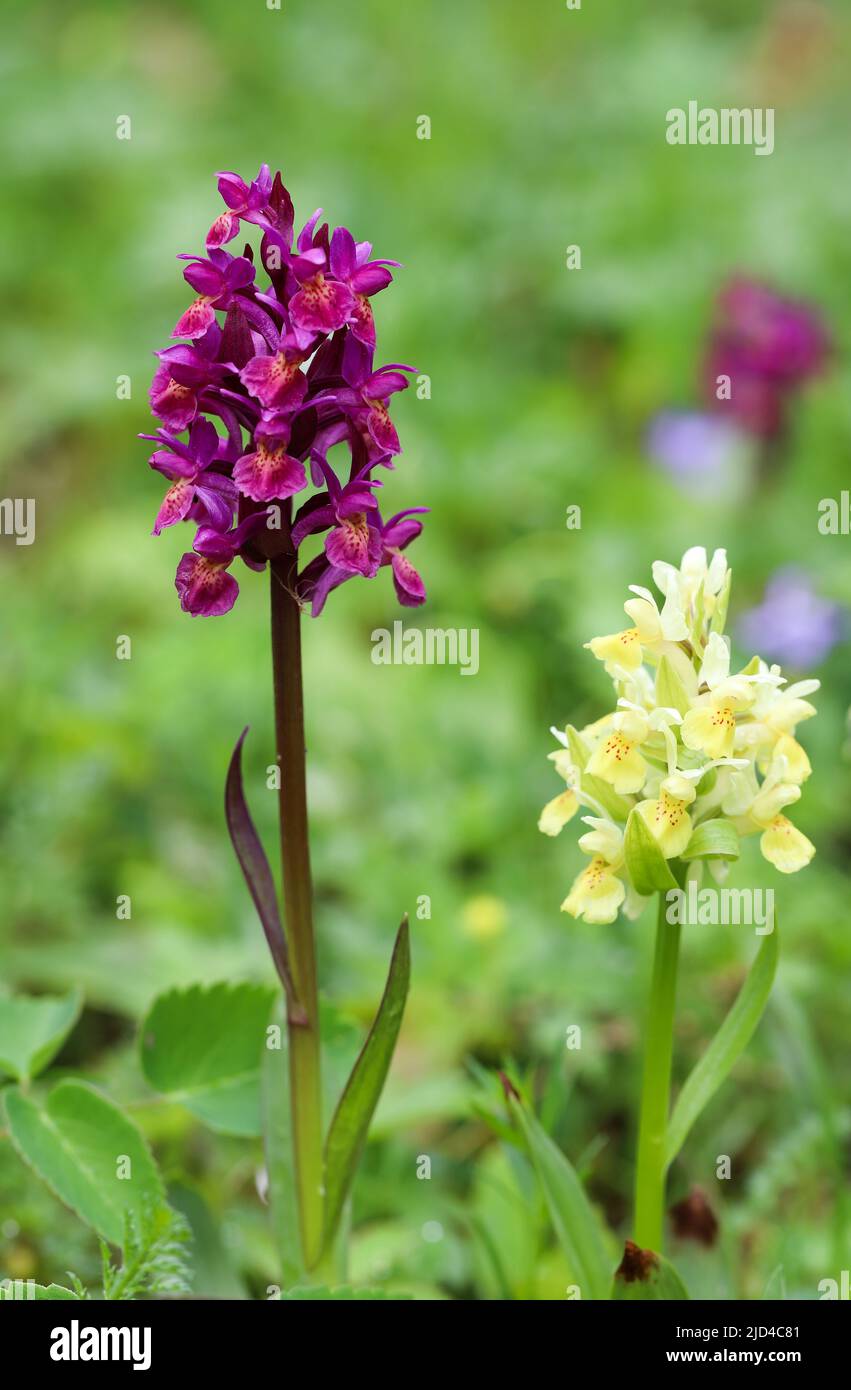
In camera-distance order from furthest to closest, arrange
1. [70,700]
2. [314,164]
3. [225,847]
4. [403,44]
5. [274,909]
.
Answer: [403,44] → [314,164] → [70,700] → [225,847] → [274,909]

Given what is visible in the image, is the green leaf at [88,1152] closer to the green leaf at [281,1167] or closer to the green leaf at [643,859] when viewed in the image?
the green leaf at [281,1167]

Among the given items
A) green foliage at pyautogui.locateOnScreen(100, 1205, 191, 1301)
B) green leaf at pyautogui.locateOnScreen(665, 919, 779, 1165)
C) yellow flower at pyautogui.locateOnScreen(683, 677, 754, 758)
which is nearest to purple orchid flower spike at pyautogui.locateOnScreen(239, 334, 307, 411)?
yellow flower at pyautogui.locateOnScreen(683, 677, 754, 758)

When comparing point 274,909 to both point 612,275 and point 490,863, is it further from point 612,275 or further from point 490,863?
point 612,275

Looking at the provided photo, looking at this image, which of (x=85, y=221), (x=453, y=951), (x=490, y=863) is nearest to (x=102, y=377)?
(x=85, y=221)

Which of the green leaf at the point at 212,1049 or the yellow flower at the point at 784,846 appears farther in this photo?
the green leaf at the point at 212,1049

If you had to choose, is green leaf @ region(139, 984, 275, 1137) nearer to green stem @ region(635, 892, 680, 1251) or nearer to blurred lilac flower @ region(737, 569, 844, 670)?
green stem @ region(635, 892, 680, 1251)

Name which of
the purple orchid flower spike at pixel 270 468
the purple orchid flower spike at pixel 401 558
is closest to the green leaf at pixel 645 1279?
the purple orchid flower spike at pixel 401 558
